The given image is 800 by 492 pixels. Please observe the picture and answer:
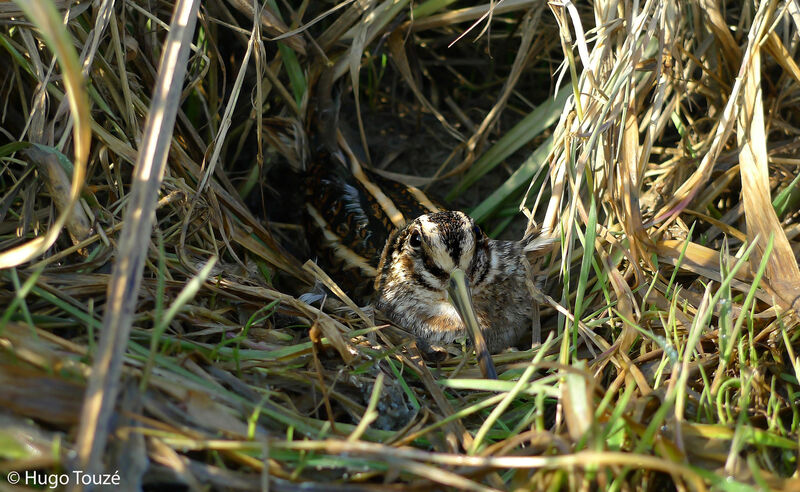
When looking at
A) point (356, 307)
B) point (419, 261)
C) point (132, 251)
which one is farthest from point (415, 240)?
point (132, 251)

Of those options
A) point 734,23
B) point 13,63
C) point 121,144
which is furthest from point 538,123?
point 13,63

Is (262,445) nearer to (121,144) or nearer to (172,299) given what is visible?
(172,299)

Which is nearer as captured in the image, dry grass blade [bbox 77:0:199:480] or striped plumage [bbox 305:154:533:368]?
dry grass blade [bbox 77:0:199:480]

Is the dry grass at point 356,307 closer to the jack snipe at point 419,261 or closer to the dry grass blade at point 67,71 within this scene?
the dry grass blade at point 67,71

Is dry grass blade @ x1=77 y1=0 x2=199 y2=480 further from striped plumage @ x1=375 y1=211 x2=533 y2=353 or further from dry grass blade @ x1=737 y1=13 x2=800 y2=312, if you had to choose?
dry grass blade @ x1=737 y1=13 x2=800 y2=312

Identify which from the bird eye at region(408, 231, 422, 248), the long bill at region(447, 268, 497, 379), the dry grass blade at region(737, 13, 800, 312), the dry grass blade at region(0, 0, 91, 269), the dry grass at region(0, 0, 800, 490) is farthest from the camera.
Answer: the bird eye at region(408, 231, 422, 248)

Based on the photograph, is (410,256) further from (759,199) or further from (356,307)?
(759,199)

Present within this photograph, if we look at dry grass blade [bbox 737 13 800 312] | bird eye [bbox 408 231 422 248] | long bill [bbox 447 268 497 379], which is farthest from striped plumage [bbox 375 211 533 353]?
dry grass blade [bbox 737 13 800 312]
